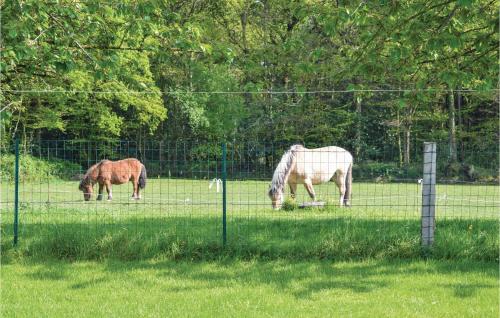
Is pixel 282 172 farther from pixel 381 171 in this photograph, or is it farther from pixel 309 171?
pixel 381 171

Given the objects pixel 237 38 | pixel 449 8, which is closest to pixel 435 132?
pixel 237 38

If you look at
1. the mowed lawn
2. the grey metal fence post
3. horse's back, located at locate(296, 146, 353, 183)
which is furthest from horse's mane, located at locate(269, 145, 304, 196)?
the mowed lawn

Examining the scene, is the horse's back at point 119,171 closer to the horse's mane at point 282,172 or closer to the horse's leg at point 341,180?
the horse's mane at point 282,172

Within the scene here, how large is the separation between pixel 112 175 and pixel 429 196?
1342cm

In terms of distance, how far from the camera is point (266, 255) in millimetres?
9609

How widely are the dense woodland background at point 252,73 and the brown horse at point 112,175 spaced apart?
44.6 inches

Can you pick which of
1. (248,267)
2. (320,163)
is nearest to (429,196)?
(248,267)

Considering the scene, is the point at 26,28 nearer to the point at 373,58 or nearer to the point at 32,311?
the point at 32,311

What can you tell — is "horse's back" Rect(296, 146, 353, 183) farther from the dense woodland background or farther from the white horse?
the dense woodland background

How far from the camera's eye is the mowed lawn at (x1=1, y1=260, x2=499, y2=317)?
268 inches

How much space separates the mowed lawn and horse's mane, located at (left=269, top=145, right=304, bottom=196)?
253 inches

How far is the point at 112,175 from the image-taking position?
21.1m

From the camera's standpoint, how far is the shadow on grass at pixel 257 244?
9.53m

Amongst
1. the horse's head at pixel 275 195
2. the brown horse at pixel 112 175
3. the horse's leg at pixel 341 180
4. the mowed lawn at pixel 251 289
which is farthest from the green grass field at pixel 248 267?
the brown horse at pixel 112 175
